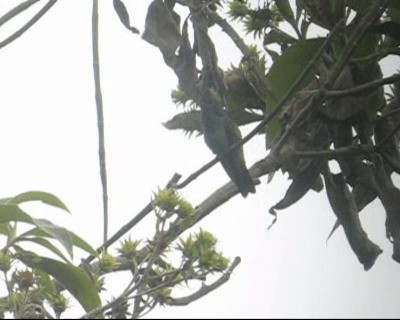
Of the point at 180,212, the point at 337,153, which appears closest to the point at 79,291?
the point at 180,212

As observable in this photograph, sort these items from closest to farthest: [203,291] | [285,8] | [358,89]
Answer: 1. [203,291]
2. [358,89]
3. [285,8]

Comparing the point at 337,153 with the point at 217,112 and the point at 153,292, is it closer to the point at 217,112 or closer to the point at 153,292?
the point at 217,112

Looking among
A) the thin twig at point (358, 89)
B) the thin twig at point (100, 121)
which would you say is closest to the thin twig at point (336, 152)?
the thin twig at point (358, 89)

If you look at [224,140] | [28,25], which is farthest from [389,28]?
[28,25]

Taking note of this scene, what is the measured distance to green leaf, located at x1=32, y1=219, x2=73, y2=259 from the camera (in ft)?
2.15

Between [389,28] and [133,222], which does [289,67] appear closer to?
[389,28]

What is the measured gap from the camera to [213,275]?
0.57 meters

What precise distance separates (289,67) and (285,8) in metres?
0.09

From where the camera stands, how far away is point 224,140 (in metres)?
0.71

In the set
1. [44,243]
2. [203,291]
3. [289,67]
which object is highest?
[289,67]

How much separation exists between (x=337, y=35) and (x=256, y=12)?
3.9 inches

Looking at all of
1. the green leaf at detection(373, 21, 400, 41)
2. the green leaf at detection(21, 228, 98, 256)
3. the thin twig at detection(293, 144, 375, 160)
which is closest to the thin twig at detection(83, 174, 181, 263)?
the green leaf at detection(21, 228, 98, 256)

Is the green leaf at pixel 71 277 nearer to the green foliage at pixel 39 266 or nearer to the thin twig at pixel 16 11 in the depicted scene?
the green foliage at pixel 39 266

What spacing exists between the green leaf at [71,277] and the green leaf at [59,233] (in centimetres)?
2
